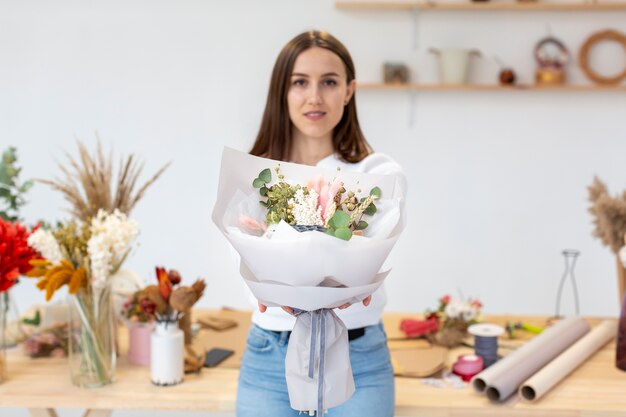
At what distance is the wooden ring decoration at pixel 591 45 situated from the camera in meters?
4.15

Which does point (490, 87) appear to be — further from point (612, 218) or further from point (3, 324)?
point (3, 324)

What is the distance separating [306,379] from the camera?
153 cm

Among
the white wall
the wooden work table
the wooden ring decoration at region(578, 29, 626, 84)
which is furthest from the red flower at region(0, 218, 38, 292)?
the wooden ring decoration at region(578, 29, 626, 84)

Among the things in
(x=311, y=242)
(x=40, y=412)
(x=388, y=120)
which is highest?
(x=388, y=120)

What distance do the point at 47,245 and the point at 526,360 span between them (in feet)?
4.15

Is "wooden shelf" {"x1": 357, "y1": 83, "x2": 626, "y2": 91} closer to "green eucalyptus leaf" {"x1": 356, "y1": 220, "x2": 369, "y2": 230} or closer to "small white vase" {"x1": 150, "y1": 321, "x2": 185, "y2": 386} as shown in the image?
"small white vase" {"x1": 150, "y1": 321, "x2": 185, "y2": 386}

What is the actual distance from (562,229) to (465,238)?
0.53 metres

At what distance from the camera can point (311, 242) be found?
52.8 inches

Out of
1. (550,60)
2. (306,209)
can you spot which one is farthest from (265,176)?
(550,60)

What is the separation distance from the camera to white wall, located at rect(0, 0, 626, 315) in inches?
167

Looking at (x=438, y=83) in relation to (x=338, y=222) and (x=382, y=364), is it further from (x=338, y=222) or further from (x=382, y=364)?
(x=338, y=222)

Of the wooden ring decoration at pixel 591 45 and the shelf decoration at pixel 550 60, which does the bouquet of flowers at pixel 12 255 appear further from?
the wooden ring decoration at pixel 591 45

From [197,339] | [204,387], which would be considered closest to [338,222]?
[204,387]

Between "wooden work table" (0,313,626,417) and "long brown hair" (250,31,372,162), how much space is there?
0.62 meters
